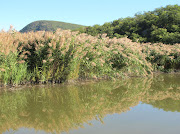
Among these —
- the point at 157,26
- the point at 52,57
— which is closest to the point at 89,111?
the point at 52,57

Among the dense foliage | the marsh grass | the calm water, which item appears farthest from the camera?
the dense foliage

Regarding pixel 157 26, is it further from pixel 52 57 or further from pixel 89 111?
pixel 89 111

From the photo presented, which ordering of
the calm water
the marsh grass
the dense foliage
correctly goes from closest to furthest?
the calm water < the marsh grass < the dense foliage

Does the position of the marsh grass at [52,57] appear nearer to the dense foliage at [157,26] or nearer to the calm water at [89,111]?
the calm water at [89,111]

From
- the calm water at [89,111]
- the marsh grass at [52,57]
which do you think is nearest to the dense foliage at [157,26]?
the marsh grass at [52,57]

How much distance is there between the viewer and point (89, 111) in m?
3.98

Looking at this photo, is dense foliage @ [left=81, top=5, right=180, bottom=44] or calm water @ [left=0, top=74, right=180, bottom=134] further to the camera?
dense foliage @ [left=81, top=5, right=180, bottom=44]

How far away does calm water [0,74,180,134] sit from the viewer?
3.08 m

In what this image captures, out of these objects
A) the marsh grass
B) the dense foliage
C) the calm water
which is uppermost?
the dense foliage

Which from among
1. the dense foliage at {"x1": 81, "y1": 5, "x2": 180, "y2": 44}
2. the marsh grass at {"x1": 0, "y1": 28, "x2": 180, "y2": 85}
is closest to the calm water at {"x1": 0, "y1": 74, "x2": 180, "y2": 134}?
the marsh grass at {"x1": 0, "y1": 28, "x2": 180, "y2": 85}

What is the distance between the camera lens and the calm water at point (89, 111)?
3078 millimetres

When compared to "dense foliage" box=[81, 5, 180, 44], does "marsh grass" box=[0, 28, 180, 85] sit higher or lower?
lower

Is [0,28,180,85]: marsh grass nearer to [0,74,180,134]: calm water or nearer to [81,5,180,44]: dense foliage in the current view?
[0,74,180,134]: calm water

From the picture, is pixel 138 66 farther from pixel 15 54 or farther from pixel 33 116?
pixel 33 116
